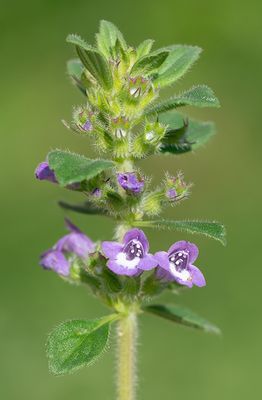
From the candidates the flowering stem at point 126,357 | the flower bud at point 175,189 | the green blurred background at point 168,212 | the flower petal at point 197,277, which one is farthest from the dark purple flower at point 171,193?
the green blurred background at point 168,212

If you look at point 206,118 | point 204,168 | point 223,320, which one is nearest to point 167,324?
point 223,320

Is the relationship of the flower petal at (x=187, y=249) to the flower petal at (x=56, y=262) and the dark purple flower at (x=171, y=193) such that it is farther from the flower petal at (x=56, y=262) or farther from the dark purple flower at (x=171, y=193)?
the flower petal at (x=56, y=262)

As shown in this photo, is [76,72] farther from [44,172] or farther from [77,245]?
[77,245]

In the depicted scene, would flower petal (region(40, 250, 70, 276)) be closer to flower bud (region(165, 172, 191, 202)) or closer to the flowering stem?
the flowering stem

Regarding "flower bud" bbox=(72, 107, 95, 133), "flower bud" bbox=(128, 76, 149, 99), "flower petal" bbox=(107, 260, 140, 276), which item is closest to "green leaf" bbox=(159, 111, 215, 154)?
"flower bud" bbox=(128, 76, 149, 99)

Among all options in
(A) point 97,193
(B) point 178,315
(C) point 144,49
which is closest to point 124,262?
(A) point 97,193

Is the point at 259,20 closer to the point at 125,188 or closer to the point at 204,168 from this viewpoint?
the point at 204,168
